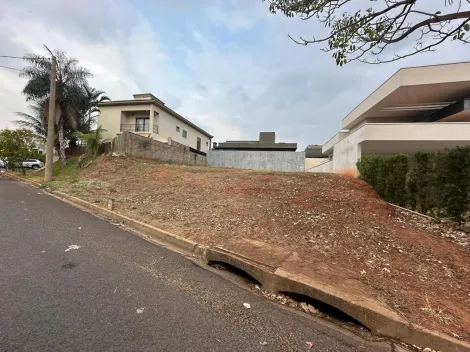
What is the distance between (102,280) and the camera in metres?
3.17

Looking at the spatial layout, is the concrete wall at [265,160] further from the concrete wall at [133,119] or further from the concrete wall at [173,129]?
the concrete wall at [133,119]

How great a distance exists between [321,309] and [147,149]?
17.4 meters

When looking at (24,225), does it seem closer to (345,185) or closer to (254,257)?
(254,257)

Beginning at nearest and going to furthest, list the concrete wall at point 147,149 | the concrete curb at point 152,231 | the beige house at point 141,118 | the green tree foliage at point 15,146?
the concrete curb at point 152,231
the concrete wall at point 147,149
the green tree foliage at point 15,146
the beige house at point 141,118

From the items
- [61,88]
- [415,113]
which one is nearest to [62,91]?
[61,88]

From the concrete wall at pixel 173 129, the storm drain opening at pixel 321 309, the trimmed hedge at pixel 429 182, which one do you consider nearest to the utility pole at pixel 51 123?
the concrete wall at pixel 173 129

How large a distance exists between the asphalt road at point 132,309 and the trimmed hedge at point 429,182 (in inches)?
164

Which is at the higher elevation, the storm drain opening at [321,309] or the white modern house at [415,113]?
the white modern house at [415,113]

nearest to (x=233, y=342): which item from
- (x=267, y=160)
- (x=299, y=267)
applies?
(x=299, y=267)

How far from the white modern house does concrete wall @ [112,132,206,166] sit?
12.6 metres

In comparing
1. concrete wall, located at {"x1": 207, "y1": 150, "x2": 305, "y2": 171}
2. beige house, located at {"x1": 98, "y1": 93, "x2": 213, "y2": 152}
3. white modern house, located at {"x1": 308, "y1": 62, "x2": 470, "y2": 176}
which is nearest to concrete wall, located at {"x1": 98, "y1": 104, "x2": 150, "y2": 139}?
beige house, located at {"x1": 98, "y1": 93, "x2": 213, "y2": 152}

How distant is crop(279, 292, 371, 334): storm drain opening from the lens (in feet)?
9.06

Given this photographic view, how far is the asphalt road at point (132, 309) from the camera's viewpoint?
218 cm

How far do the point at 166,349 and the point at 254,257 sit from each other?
2.04 meters
